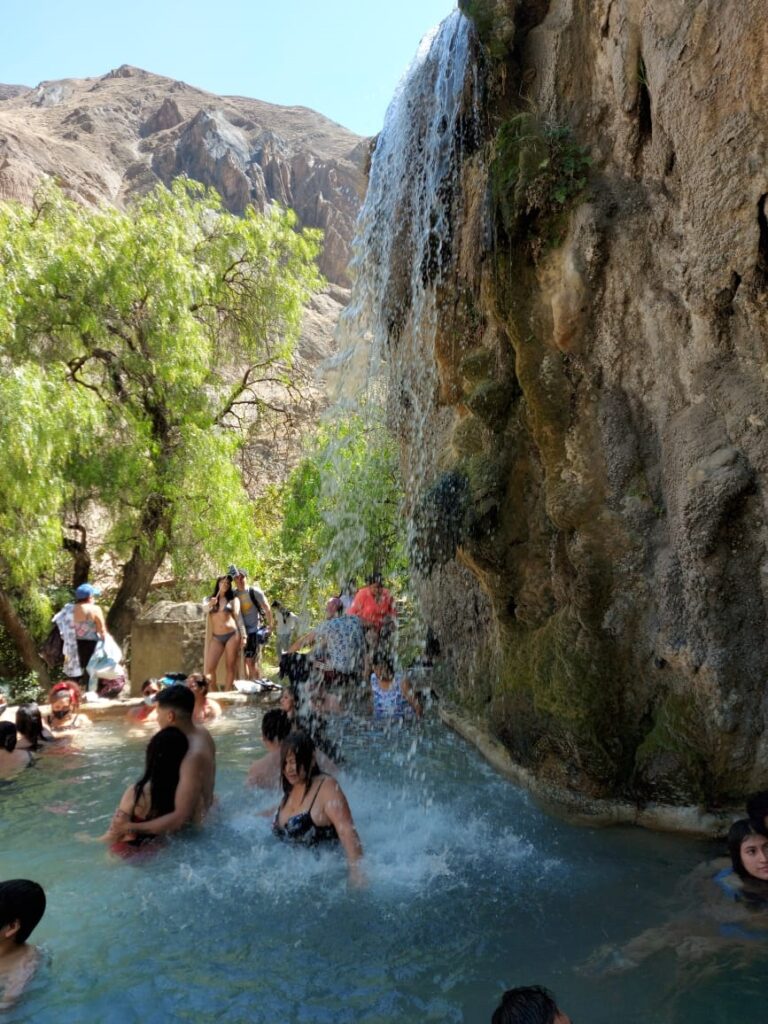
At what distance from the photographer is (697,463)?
5375mm

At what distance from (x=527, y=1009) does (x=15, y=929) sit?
235 cm

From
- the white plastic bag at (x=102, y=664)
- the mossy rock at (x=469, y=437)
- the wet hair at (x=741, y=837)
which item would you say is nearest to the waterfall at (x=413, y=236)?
the mossy rock at (x=469, y=437)

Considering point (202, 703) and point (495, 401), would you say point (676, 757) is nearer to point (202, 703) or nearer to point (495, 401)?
point (495, 401)

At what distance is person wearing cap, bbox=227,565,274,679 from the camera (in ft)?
34.7

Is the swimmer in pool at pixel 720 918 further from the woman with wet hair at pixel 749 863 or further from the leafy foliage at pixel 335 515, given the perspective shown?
the leafy foliage at pixel 335 515

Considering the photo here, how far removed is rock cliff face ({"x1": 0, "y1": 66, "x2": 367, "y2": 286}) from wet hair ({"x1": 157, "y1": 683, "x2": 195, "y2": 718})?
1752 inches

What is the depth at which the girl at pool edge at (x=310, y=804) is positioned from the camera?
188 inches

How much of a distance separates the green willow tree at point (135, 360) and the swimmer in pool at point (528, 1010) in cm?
1112

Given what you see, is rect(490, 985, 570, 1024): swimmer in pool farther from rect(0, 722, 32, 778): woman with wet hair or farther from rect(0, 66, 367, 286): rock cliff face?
rect(0, 66, 367, 286): rock cliff face

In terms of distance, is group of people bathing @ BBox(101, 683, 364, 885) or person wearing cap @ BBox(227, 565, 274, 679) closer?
group of people bathing @ BBox(101, 683, 364, 885)

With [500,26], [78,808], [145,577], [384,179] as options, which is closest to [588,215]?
[500,26]

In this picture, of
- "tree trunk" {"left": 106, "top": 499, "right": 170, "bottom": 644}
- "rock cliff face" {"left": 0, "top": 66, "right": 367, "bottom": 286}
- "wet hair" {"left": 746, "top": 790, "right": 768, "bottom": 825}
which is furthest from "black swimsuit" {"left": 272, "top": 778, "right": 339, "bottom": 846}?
"rock cliff face" {"left": 0, "top": 66, "right": 367, "bottom": 286}

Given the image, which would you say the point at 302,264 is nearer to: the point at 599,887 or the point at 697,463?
the point at 697,463

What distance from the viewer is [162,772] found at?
17.3 feet
